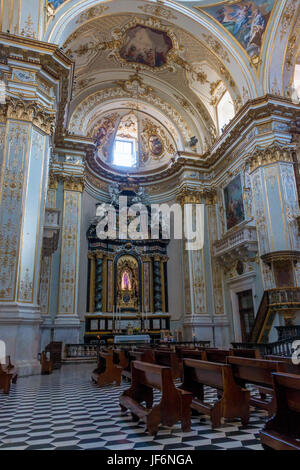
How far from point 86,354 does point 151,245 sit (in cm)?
751

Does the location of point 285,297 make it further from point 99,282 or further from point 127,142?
point 127,142

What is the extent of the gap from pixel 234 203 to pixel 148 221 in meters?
5.32

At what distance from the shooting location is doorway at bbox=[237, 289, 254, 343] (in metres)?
15.0

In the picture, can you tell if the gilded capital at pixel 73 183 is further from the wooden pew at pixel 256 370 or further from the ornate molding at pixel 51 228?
the wooden pew at pixel 256 370

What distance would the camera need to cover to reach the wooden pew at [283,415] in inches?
104

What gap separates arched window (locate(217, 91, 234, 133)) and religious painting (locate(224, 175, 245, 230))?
11.5 feet

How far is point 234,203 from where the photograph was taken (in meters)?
16.4

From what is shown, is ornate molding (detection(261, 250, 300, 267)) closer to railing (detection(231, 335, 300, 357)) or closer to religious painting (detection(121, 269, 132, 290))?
railing (detection(231, 335, 300, 357))

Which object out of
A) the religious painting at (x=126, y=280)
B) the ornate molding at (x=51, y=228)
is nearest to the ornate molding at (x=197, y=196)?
the religious painting at (x=126, y=280)

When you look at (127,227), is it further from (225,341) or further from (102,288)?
(225,341)

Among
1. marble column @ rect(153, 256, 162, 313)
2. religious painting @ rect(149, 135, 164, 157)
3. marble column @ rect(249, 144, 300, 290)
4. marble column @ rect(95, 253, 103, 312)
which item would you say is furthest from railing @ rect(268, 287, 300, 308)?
religious painting @ rect(149, 135, 164, 157)

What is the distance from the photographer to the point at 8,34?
11.1 metres

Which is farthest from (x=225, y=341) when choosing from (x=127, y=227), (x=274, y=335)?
(x=127, y=227)

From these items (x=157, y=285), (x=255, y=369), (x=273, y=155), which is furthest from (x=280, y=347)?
(x=157, y=285)
